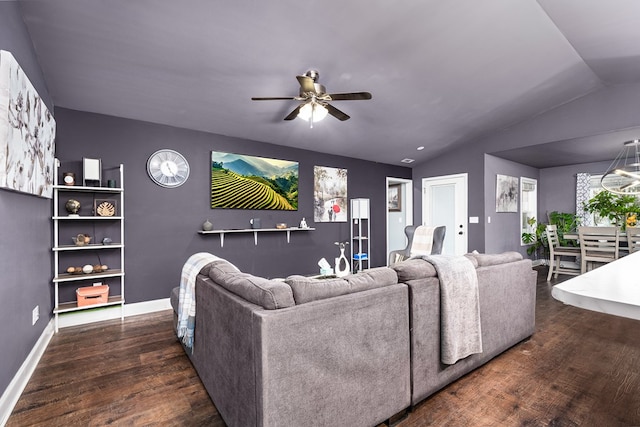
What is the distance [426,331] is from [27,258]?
9.74ft

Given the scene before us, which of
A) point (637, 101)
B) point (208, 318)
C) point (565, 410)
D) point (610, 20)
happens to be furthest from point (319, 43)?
point (637, 101)

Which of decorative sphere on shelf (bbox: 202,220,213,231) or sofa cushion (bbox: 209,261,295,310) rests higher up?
decorative sphere on shelf (bbox: 202,220,213,231)

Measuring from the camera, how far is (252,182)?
179 inches

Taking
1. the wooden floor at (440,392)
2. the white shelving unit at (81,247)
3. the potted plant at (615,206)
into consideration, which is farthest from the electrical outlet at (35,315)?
the potted plant at (615,206)

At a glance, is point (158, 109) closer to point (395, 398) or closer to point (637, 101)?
point (395, 398)

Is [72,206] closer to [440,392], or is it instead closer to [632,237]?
[440,392]

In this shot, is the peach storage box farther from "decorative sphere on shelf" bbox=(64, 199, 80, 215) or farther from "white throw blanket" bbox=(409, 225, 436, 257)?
"white throw blanket" bbox=(409, 225, 436, 257)

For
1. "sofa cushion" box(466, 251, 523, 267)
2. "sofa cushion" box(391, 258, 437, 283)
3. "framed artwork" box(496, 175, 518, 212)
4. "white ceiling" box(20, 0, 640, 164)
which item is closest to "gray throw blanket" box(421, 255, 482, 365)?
"sofa cushion" box(391, 258, 437, 283)

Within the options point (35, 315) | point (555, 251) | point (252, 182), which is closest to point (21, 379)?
point (35, 315)

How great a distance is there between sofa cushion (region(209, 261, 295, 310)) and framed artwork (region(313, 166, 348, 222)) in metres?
3.57

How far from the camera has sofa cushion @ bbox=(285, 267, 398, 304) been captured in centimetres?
148

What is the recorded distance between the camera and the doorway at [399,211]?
22.1 feet

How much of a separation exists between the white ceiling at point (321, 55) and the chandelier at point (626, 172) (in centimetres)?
127

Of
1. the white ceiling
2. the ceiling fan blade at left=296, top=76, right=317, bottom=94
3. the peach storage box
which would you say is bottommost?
the peach storage box
